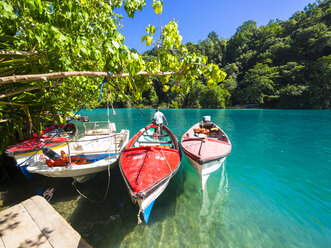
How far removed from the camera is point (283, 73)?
48.1 metres

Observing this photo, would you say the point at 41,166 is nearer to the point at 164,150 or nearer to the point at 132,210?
the point at 132,210

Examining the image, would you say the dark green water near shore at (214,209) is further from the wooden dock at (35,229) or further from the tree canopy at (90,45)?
the tree canopy at (90,45)

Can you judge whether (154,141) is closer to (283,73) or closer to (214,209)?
(214,209)

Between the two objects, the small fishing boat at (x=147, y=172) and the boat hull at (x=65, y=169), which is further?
the boat hull at (x=65, y=169)

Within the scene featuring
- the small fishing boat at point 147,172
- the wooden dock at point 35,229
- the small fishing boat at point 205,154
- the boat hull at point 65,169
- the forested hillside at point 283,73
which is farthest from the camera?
the forested hillside at point 283,73

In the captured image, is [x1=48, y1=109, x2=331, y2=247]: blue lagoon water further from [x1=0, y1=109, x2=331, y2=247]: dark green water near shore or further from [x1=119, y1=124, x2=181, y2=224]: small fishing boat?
[x1=119, y1=124, x2=181, y2=224]: small fishing boat

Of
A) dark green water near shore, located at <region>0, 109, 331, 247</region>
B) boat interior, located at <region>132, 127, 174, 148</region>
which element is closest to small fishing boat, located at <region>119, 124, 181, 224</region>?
dark green water near shore, located at <region>0, 109, 331, 247</region>

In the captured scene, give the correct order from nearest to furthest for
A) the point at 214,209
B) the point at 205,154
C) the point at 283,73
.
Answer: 1. the point at 214,209
2. the point at 205,154
3. the point at 283,73

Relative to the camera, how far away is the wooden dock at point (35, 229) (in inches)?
100

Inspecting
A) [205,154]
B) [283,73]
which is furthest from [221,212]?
[283,73]

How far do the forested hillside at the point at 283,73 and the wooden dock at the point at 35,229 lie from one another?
3911cm

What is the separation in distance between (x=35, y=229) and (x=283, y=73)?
6648cm

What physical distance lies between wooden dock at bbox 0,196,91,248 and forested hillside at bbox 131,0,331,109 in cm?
3911

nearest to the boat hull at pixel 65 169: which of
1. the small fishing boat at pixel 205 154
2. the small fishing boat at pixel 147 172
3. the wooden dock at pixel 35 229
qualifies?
the small fishing boat at pixel 147 172
